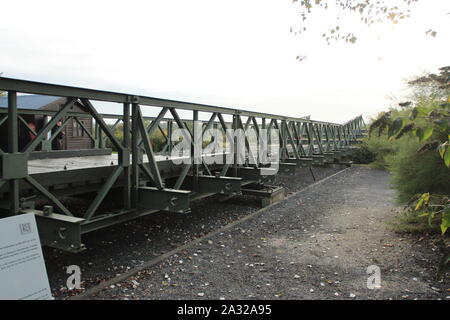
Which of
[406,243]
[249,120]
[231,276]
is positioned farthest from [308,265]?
[249,120]

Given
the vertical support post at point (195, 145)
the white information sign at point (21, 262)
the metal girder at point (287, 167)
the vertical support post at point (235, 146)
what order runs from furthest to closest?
1. the metal girder at point (287, 167)
2. the vertical support post at point (235, 146)
3. the vertical support post at point (195, 145)
4. the white information sign at point (21, 262)

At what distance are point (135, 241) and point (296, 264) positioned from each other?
2.25 m

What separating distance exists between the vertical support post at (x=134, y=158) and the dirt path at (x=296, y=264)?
2.95ft

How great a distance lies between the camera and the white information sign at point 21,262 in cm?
208

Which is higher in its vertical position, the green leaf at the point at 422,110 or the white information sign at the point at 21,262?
the green leaf at the point at 422,110

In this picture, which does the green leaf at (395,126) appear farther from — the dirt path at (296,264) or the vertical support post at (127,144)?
the vertical support post at (127,144)

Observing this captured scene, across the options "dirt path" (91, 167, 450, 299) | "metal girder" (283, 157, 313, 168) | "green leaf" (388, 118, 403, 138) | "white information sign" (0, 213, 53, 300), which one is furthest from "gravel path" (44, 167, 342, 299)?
"green leaf" (388, 118, 403, 138)

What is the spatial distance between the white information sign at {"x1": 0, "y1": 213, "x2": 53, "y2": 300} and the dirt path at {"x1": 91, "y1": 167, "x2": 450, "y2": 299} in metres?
1.12

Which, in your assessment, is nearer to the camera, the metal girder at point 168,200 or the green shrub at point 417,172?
the metal girder at point 168,200

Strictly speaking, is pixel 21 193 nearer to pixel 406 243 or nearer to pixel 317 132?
pixel 406 243

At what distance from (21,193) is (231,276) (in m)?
2.37

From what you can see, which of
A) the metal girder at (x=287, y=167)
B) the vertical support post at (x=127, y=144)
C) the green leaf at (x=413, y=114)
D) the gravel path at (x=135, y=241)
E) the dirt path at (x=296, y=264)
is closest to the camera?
the green leaf at (x=413, y=114)

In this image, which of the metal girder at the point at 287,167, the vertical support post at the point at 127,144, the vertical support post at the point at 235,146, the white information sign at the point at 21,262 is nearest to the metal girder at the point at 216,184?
the vertical support post at the point at 235,146

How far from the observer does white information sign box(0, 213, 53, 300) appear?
208 centimetres
